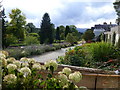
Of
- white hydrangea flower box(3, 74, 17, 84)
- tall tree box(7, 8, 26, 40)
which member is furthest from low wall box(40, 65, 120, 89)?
tall tree box(7, 8, 26, 40)

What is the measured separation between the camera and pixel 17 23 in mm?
21875

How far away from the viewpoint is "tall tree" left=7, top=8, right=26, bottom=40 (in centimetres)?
2132

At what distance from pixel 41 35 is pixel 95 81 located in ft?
78.7

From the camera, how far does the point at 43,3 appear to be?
548 cm

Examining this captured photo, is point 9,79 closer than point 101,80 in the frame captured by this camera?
Yes

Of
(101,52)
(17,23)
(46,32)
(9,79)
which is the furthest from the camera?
(46,32)

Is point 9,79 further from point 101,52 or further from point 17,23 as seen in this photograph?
point 17,23

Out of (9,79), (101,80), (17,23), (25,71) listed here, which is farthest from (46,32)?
(9,79)

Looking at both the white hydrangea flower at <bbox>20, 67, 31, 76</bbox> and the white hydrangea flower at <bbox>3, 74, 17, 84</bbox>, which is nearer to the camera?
the white hydrangea flower at <bbox>3, 74, 17, 84</bbox>

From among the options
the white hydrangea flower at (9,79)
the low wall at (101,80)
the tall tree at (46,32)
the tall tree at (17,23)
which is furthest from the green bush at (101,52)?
the tall tree at (46,32)

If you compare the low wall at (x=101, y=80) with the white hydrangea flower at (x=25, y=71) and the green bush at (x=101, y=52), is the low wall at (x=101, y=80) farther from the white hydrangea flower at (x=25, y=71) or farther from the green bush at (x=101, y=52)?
the green bush at (x=101, y=52)

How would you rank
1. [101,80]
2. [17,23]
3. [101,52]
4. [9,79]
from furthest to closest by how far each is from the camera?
[17,23] → [101,52] → [101,80] → [9,79]

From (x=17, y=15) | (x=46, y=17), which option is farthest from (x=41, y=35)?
(x=17, y=15)

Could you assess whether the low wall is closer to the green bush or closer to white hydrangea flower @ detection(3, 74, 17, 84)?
white hydrangea flower @ detection(3, 74, 17, 84)
